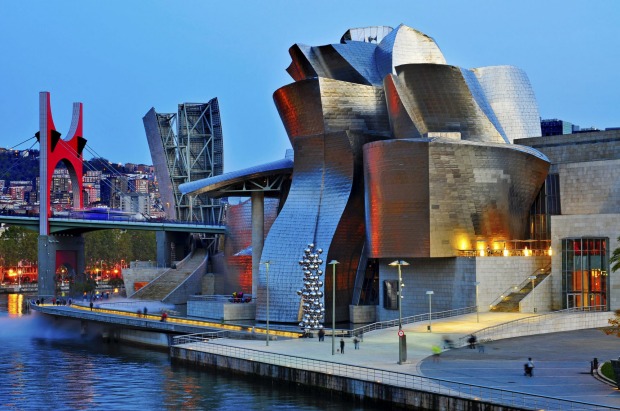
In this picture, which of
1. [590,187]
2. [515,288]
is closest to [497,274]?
[515,288]

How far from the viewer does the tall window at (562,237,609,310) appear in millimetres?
57375

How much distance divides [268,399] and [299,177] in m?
30.6

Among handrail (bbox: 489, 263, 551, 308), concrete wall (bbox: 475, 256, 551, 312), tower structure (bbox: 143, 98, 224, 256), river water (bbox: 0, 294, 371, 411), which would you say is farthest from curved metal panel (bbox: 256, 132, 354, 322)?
tower structure (bbox: 143, 98, 224, 256)

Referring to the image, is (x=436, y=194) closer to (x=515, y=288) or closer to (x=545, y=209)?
(x=515, y=288)

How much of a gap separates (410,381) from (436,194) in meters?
25.4

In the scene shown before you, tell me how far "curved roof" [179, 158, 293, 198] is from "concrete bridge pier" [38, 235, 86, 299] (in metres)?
32.6

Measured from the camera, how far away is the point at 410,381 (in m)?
35.9

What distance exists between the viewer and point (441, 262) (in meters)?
61.0

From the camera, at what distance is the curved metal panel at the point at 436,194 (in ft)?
197

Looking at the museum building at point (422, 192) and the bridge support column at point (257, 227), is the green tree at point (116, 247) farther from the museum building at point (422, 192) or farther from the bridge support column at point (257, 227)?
the museum building at point (422, 192)

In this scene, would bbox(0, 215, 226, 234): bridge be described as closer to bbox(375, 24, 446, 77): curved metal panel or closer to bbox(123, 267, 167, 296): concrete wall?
bbox(123, 267, 167, 296): concrete wall

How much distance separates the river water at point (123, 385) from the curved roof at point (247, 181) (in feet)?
49.6

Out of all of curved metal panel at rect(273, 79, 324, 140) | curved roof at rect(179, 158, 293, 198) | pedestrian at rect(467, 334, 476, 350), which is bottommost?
pedestrian at rect(467, 334, 476, 350)

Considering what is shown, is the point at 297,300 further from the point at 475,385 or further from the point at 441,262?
the point at 475,385
